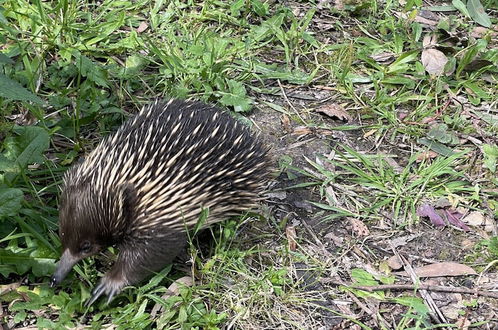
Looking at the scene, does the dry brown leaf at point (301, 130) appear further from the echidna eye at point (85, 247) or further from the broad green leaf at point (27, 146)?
the echidna eye at point (85, 247)

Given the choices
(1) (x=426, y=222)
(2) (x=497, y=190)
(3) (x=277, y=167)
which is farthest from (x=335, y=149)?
(2) (x=497, y=190)

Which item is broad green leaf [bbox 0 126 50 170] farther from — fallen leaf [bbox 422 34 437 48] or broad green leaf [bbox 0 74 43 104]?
fallen leaf [bbox 422 34 437 48]

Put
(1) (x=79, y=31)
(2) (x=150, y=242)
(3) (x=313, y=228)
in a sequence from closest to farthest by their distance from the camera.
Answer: (2) (x=150, y=242) < (3) (x=313, y=228) < (1) (x=79, y=31)

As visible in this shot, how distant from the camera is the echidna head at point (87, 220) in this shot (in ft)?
8.17

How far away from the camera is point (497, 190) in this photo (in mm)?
3381

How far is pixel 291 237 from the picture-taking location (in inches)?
121

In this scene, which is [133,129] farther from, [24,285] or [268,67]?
[268,67]

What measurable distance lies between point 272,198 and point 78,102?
3.34 feet

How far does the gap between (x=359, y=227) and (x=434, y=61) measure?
1.34m

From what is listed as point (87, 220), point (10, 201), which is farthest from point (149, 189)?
point (10, 201)

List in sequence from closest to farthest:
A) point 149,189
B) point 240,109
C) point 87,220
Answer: point 87,220 → point 149,189 → point 240,109

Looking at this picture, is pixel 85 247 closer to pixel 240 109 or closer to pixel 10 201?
pixel 10 201

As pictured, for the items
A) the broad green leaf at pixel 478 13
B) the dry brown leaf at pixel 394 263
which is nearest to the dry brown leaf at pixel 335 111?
the dry brown leaf at pixel 394 263

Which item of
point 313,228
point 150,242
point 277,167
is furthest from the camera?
point 277,167
